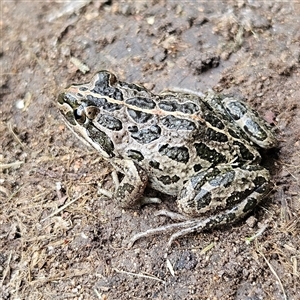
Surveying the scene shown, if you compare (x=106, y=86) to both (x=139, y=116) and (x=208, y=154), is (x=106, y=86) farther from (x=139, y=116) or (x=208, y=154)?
(x=208, y=154)

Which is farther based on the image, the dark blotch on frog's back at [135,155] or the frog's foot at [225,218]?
the dark blotch on frog's back at [135,155]

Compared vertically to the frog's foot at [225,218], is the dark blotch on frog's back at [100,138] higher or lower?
higher

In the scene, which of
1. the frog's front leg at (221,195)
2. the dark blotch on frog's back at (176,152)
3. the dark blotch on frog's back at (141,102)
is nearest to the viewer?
the frog's front leg at (221,195)

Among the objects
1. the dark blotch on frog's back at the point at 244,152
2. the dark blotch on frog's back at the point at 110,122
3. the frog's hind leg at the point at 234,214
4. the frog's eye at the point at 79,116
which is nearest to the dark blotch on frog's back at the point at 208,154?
the dark blotch on frog's back at the point at 244,152

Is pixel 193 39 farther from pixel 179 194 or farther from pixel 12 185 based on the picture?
pixel 12 185

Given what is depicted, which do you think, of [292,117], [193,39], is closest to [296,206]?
[292,117]

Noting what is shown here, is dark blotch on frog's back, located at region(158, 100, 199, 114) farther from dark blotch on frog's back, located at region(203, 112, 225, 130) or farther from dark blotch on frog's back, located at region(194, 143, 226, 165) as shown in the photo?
dark blotch on frog's back, located at region(194, 143, 226, 165)

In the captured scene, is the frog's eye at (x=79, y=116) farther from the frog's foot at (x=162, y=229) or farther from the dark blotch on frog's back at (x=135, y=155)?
the frog's foot at (x=162, y=229)
